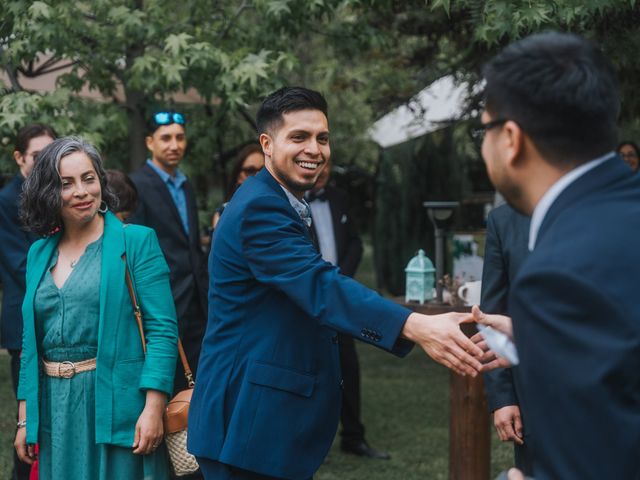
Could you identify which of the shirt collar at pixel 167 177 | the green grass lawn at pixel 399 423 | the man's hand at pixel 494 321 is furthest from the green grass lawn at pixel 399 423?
the man's hand at pixel 494 321

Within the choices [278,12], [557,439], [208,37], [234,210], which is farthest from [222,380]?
[208,37]

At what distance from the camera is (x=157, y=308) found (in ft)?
12.9

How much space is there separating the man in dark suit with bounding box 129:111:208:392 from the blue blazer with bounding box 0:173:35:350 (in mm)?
772

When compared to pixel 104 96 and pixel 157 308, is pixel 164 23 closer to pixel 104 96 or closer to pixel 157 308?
pixel 104 96

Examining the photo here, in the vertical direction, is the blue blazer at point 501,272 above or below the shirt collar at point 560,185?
below

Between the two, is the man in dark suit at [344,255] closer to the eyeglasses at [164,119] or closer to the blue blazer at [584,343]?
the eyeglasses at [164,119]

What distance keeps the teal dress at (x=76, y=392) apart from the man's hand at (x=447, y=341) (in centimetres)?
143

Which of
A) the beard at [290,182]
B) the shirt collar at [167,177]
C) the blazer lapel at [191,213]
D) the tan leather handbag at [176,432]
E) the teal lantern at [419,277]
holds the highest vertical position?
the shirt collar at [167,177]

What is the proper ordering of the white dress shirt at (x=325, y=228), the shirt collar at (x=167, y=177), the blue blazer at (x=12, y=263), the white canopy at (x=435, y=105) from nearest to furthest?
the blue blazer at (x=12, y=263) < the shirt collar at (x=167, y=177) < the white dress shirt at (x=325, y=228) < the white canopy at (x=435, y=105)

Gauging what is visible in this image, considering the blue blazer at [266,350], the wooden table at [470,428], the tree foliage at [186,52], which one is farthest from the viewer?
the tree foliage at [186,52]

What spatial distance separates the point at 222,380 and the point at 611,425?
173 cm

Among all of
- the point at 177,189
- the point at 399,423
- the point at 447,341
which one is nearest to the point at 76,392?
the point at 447,341

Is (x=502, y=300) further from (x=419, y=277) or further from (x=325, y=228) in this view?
(x=325, y=228)

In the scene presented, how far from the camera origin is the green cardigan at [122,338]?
12.5 ft
